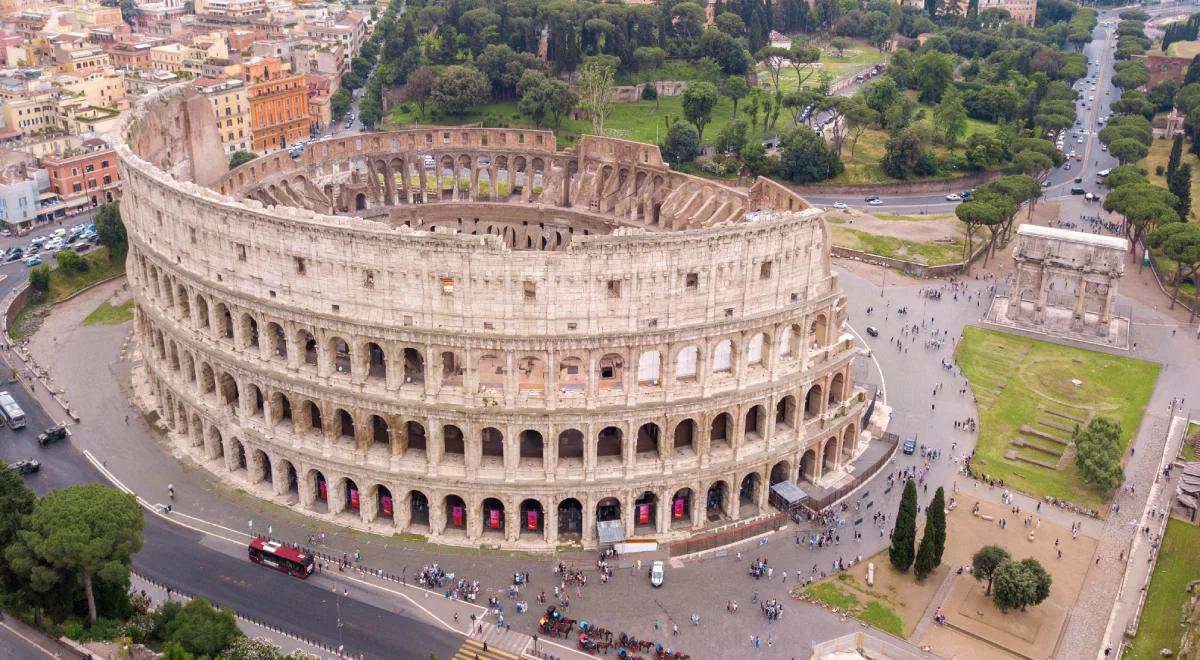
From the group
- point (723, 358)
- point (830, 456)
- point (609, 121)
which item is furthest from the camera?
point (609, 121)

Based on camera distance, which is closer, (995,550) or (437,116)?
(995,550)

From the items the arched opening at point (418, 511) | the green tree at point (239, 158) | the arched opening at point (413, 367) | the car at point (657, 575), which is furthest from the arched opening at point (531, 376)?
the green tree at point (239, 158)

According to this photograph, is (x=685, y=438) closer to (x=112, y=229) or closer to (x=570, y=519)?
(x=570, y=519)

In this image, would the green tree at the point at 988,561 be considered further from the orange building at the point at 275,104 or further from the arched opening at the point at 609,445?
the orange building at the point at 275,104

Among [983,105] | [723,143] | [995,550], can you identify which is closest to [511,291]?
[995,550]

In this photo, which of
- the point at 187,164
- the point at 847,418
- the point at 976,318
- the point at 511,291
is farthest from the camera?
the point at 976,318

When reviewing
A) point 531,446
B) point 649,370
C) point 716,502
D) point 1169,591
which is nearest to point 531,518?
point 531,446

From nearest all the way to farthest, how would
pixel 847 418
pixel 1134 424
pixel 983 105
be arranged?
pixel 847 418 < pixel 1134 424 < pixel 983 105

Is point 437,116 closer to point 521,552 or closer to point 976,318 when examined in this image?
point 976,318
